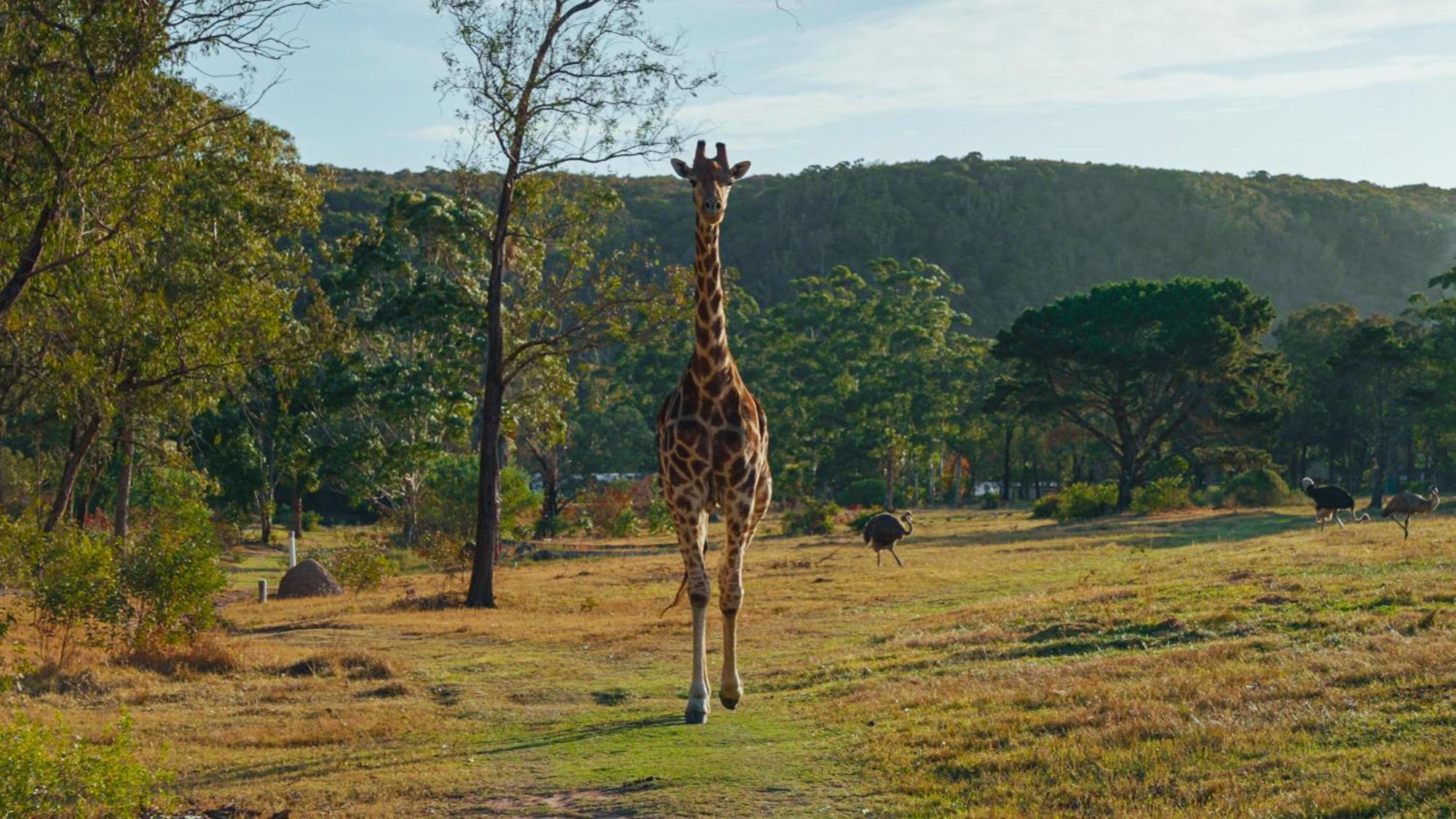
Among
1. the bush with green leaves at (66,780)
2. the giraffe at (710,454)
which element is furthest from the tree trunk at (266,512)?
the bush with green leaves at (66,780)

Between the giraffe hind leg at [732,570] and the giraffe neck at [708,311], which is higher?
the giraffe neck at [708,311]

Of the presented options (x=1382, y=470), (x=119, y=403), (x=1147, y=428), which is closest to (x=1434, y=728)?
(x=119, y=403)

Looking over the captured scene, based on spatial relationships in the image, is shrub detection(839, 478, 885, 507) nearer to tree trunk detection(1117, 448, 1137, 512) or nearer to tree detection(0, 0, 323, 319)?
tree trunk detection(1117, 448, 1137, 512)

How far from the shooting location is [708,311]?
12.6 m

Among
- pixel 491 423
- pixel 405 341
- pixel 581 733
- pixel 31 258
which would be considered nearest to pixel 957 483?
pixel 405 341

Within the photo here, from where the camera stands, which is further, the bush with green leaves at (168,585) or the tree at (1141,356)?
the tree at (1141,356)

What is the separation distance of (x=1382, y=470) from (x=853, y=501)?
26.6 metres

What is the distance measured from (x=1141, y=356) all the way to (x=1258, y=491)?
672 centimetres

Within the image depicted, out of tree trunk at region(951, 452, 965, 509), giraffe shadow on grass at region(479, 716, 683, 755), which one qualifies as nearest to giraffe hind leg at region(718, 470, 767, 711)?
giraffe shadow on grass at region(479, 716, 683, 755)

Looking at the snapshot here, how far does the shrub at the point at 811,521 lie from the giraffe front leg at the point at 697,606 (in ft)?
114

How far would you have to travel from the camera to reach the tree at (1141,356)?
49406 millimetres

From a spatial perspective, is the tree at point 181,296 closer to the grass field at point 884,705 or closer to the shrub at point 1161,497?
the grass field at point 884,705

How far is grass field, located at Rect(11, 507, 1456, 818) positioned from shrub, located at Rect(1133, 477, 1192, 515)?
23.3 metres

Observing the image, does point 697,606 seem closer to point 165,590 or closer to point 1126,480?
point 165,590
